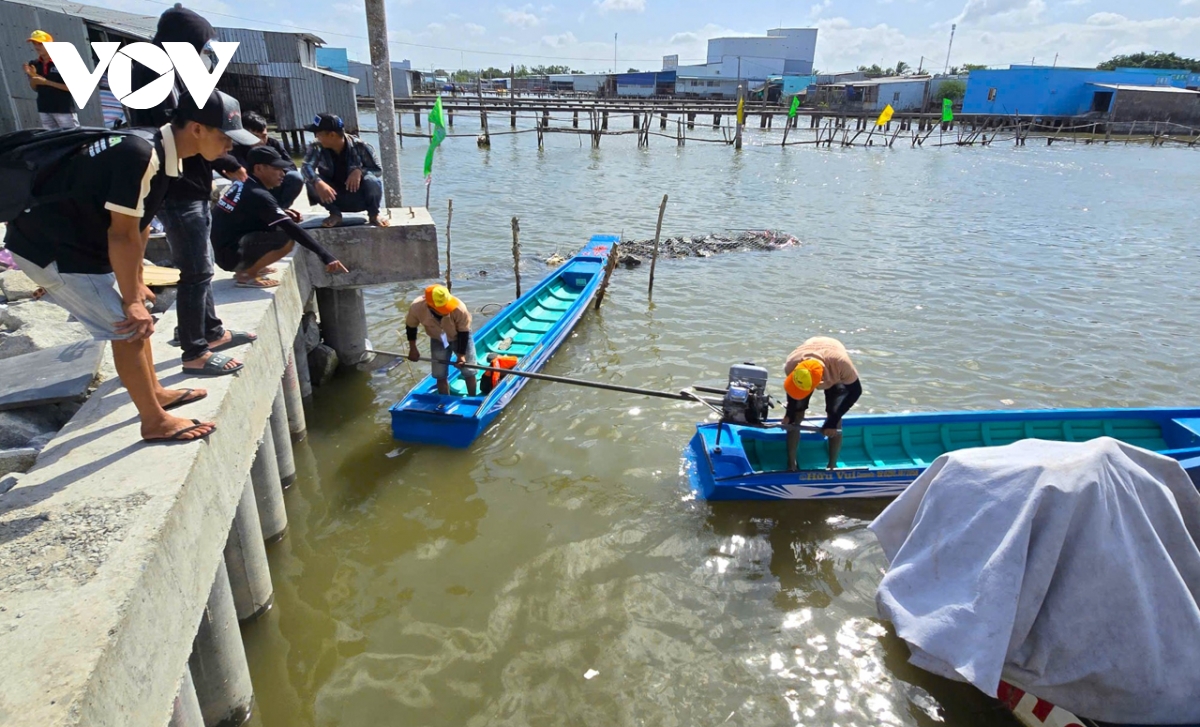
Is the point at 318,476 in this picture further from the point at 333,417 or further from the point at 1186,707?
the point at 1186,707

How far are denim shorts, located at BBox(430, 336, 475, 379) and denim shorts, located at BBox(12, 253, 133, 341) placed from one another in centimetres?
415

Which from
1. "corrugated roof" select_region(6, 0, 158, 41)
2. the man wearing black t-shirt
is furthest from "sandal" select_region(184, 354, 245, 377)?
"corrugated roof" select_region(6, 0, 158, 41)

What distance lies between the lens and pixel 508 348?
9.61 meters

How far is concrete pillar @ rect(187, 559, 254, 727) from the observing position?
148 inches

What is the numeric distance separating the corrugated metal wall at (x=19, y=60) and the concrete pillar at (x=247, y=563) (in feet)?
40.6

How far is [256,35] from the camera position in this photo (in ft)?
90.3

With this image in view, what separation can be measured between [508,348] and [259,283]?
394 centimetres

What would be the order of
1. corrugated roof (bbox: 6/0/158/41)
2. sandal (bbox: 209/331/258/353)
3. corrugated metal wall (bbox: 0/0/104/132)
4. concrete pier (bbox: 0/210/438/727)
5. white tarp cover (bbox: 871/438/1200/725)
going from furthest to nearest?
corrugated roof (bbox: 6/0/158/41) < corrugated metal wall (bbox: 0/0/104/132) < sandal (bbox: 209/331/258/353) < white tarp cover (bbox: 871/438/1200/725) < concrete pier (bbox: 0/210/438/727)

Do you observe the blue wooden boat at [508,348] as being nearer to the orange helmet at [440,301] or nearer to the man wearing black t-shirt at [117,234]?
the orange helmet at [440,301]

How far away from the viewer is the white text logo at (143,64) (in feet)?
9.77

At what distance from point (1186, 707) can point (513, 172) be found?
31.0 metres

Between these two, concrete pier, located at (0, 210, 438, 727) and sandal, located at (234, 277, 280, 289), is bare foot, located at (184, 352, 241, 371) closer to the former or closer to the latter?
concrete pier, located at (0, 210, 438, 727)

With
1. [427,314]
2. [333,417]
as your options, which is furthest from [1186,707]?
[333,417]

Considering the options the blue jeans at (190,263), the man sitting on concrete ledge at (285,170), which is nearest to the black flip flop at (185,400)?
the blue jeans at (190,263)
